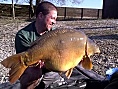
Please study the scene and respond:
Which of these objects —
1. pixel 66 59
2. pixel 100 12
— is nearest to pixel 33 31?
pixel 66 59

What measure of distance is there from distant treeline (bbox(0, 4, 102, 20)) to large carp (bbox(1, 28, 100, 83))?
2804 cm

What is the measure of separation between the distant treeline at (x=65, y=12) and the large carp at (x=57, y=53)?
2804cm

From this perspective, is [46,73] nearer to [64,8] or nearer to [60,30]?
[60,30]

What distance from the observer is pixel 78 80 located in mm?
4500

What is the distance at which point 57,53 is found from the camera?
2889 mm

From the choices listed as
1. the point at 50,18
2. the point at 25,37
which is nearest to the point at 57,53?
the point at 50,18

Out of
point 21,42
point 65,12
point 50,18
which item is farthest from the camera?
point 65,12

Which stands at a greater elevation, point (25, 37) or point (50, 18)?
point (50, 18)

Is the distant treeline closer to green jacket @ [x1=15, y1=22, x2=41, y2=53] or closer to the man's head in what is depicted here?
green jacket @ [x1=15, y1=22, x2=41, y2=53]

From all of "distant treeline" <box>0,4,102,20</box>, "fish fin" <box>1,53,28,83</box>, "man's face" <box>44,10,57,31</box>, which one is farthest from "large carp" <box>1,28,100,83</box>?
"distant treeline" <box>0,4,102,20</box>

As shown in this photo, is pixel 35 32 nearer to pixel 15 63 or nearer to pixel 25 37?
pixel 25 37

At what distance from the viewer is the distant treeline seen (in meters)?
30.8

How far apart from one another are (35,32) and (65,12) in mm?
28391

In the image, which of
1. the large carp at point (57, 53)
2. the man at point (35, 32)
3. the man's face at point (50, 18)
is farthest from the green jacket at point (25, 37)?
the large carp at point (57, 53)
